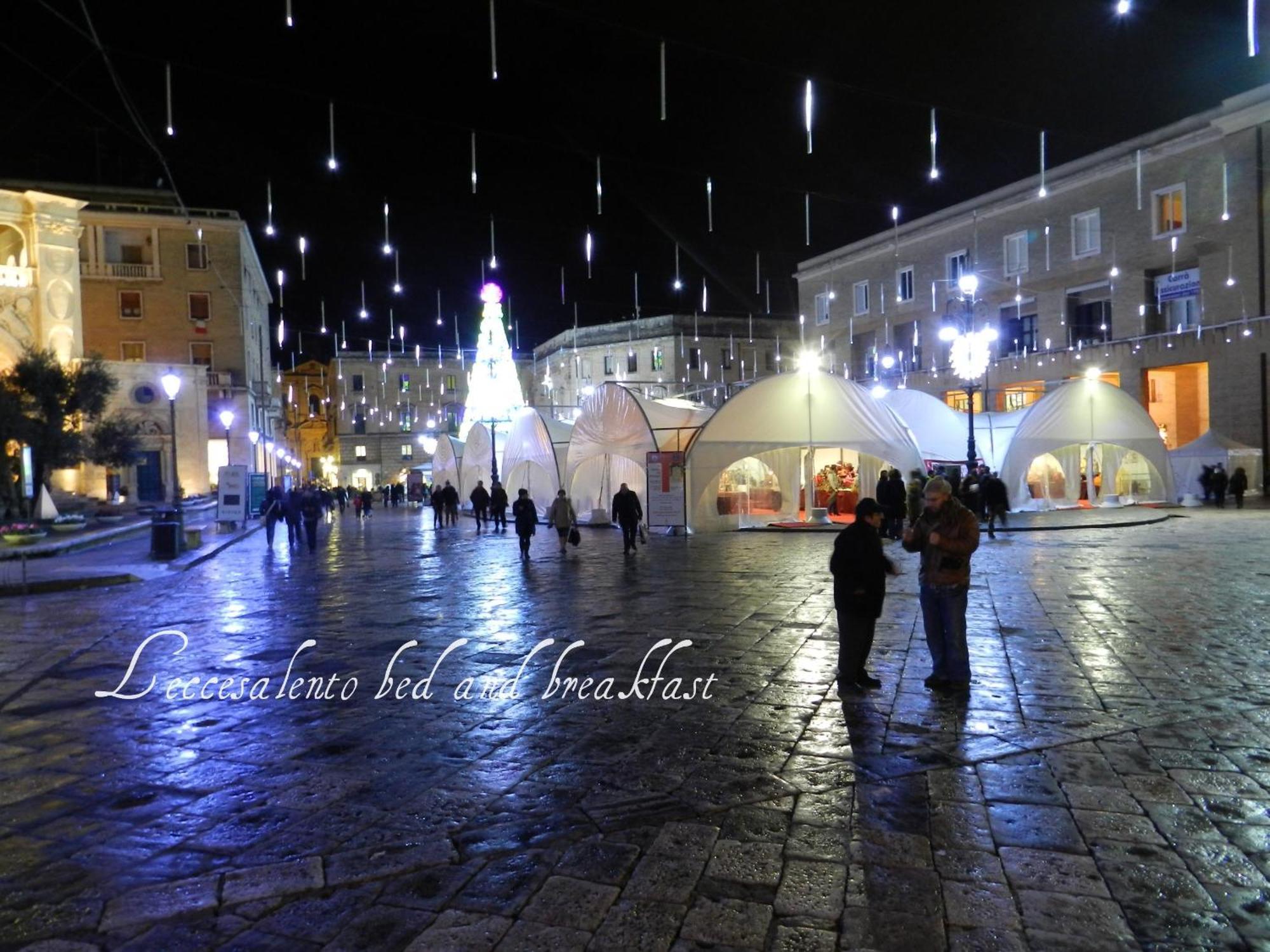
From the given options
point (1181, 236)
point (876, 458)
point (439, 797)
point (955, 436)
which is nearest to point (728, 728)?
point (439, 797)

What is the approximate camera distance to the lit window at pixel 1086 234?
121ft

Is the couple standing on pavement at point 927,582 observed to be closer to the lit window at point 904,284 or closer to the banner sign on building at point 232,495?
the banner sign on building at point 232,495

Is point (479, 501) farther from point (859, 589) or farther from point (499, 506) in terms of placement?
point (859, 589)

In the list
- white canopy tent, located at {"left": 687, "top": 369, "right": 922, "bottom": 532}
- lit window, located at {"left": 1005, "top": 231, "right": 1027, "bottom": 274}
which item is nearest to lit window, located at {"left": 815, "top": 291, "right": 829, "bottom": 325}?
lit window, located at {"left": 1005, "top": 231, "right": 1027, "bottom": 274}

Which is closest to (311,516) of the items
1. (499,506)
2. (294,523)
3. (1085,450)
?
(294,523)

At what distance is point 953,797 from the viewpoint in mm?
4395

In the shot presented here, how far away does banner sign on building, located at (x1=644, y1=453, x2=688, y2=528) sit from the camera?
21.9 m

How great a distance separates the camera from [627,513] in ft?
56.9

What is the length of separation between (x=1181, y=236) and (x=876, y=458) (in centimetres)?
1814

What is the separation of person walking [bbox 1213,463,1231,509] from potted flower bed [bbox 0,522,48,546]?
1225 inches

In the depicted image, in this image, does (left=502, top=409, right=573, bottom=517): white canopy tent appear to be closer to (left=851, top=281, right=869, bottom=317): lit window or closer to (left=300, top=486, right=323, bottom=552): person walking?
(left=300, top=486, right=323, bottom=552): person walking

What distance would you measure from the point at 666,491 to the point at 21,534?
46.9 ft

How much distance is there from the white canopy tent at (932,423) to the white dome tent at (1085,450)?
2712 mm

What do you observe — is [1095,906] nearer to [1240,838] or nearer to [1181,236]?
[1240,838]
